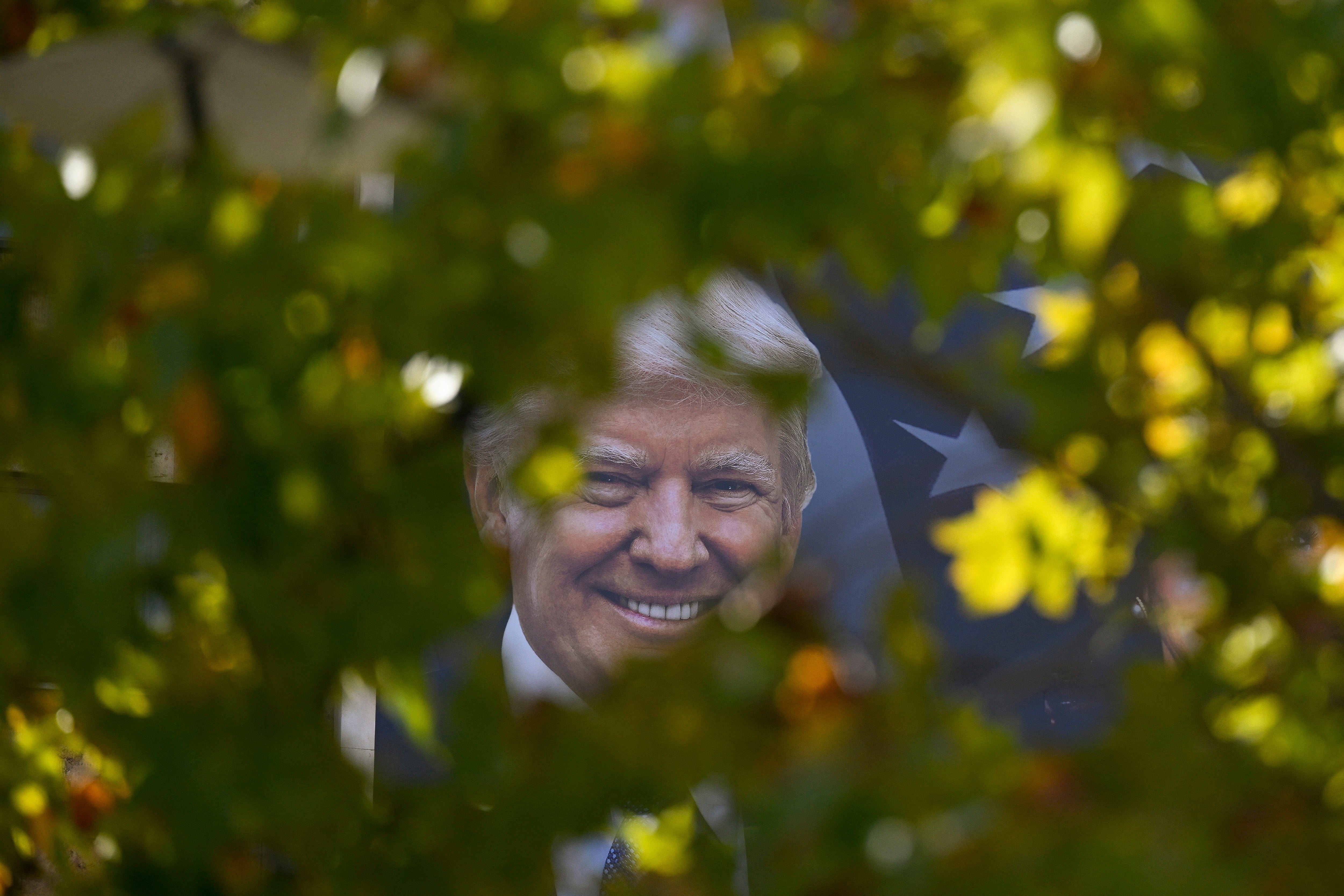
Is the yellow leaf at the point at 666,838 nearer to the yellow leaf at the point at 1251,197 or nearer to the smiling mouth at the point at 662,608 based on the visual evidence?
the yellow leaf at the point at 1251,197

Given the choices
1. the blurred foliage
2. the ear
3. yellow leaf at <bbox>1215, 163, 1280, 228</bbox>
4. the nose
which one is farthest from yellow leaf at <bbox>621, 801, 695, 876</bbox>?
the nose

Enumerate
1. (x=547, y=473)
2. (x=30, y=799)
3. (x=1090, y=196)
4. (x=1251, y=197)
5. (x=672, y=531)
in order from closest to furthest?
(x=1090, y=196), (x=547, y=473), (x=30, y=799), (x=1251, y=197), (x=672, y=531)

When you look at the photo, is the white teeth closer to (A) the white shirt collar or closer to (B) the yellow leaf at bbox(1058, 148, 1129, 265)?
(A) the white shirt collar

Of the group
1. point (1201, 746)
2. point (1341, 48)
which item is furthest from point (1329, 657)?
point (1341, 48)

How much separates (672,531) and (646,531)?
0.30 feet

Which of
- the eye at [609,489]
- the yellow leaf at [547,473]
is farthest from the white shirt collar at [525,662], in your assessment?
the yellow leaf at [547,473]

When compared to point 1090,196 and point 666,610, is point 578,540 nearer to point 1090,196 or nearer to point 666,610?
point 666,610

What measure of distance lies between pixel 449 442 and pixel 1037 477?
72 centimetres

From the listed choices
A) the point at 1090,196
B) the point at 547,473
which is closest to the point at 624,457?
the point at 547,473

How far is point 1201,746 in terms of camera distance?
2.87 ft

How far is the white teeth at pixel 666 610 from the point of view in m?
4.05

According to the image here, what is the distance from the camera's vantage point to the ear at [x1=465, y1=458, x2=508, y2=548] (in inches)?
149

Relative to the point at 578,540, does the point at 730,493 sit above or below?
above

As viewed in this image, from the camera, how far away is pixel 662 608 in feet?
13.4
